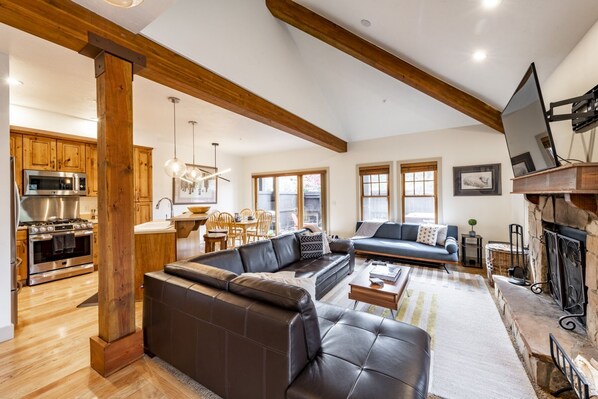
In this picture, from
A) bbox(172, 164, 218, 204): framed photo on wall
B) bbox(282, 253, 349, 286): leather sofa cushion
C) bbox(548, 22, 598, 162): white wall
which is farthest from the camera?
bbox(172, 164, 218, 204): framed photo on wall

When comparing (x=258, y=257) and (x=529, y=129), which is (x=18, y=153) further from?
(x=529, y=129)

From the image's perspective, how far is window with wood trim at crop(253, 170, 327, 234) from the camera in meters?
6.71

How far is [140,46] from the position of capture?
2.01 m

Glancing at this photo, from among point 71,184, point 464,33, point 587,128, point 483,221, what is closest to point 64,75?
point 71,184

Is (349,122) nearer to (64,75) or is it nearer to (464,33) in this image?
(464,33)

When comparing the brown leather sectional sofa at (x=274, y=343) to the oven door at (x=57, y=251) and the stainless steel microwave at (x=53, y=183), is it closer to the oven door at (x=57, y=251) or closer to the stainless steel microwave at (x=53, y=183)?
the oven door at (x=57, y=251)

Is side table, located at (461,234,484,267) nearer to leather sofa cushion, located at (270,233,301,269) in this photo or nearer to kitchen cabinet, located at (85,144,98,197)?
leather sofa cushion, located at (270,233,301,269)

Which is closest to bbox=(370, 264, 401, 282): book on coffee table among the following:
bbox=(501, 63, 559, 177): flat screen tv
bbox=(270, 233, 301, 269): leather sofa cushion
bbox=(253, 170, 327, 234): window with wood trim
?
bbox=(270, 233, 301, 269): leather sofa cushion

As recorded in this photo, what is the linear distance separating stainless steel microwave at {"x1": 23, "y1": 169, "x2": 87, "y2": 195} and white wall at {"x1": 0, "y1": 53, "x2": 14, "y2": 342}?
205 cm

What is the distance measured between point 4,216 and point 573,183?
456 centimetres

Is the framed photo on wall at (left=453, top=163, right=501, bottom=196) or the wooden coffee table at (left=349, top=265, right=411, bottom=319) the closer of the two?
the wooden coffee table at (left=349, top=265, right=411, bottom=319)

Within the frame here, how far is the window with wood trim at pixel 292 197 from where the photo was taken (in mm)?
6713

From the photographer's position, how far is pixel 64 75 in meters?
2.77

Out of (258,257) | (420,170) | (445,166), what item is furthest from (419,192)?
(258,257)
